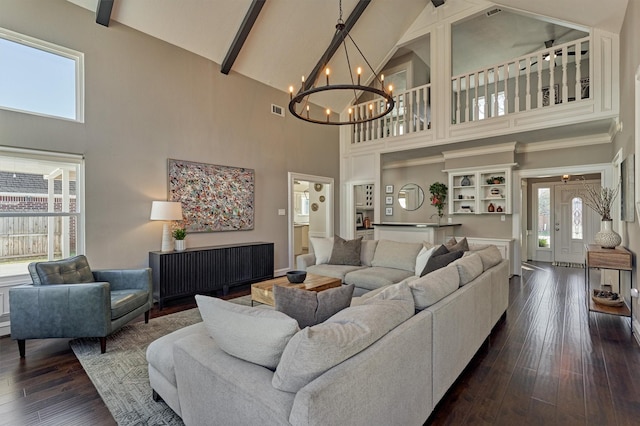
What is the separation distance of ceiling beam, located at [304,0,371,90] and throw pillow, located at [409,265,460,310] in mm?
4000

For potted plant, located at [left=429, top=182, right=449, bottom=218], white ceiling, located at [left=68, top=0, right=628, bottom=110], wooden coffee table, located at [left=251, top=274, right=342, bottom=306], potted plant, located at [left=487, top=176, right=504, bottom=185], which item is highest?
white ceiling, located at [left=68, top=0, right=628, bottom=110]

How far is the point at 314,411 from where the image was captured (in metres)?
1.03

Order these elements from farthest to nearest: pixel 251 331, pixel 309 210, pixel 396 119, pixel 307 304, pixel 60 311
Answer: pixel 309 210 → pixel 396 119 → pixel 60 311 → pixel 307 304 → pixel 251 331

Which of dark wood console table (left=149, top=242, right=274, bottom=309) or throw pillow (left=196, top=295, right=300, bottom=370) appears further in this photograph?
dark wood console table (left=149, top=242, right=274, bottom=309)

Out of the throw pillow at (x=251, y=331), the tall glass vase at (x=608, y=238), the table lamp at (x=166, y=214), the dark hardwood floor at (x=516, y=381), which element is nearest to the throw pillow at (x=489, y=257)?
the dark hardwood floor at (x=516, y=381)

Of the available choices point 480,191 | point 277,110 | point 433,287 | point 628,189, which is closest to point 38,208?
point 277,110

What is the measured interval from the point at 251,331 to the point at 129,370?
1842 millimetres

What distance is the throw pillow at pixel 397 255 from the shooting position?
14.1 feet

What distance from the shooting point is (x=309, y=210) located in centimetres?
823

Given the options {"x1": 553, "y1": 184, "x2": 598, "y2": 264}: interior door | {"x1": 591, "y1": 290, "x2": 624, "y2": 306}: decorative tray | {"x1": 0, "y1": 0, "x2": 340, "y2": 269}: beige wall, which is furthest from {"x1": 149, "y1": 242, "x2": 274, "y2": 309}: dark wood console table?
{"x1": 553, "y1": 184, "x2": 598, "y2": 264}: interior door

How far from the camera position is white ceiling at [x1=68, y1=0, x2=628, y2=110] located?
4098 mm

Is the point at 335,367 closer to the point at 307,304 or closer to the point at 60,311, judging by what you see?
the point at 307,304

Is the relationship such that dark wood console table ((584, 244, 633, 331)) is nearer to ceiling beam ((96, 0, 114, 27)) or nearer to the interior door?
the interior door

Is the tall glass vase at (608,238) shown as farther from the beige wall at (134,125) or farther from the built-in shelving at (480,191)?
the beige wall at (134,125)
